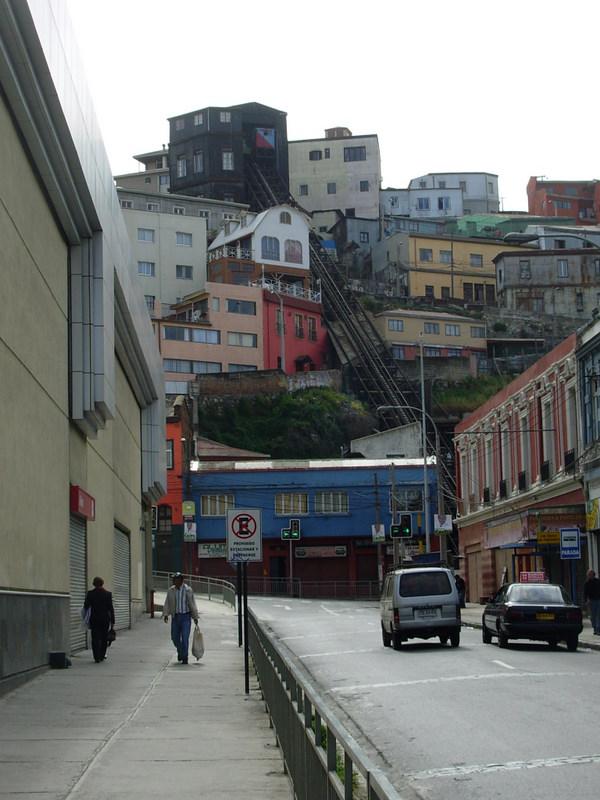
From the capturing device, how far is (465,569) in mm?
67188

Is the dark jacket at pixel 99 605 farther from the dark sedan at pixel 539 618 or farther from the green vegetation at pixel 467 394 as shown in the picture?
the green vegetation at pixel 467 394

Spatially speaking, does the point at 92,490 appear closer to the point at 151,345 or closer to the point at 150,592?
the point at 151,345

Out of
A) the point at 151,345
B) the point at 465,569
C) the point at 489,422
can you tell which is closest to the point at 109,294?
the point at 151,345

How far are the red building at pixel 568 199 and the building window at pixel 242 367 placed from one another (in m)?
52.8

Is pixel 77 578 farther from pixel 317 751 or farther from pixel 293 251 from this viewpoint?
pixel 293 251

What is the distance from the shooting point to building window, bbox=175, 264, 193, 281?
109 metres

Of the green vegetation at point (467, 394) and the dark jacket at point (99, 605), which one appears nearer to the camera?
the dark jacket at point (99, 605)

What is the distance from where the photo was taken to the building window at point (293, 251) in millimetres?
110450

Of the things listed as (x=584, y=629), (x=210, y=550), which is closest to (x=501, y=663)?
(x=584, y=629)

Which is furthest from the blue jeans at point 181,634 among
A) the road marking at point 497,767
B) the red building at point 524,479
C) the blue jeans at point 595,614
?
the red building at point 524,479

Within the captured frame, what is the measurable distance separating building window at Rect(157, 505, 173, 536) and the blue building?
1.71m

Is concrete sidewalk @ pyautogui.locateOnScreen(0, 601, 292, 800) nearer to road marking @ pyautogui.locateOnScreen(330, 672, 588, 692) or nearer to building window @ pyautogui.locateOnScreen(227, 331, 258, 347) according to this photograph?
road marking @ pyautogui.locateOnScreen(330, 672, 588, 692)

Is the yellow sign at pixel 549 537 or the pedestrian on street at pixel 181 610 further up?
the yellow sign at pixel 549 537

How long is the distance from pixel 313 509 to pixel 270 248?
31.6m
